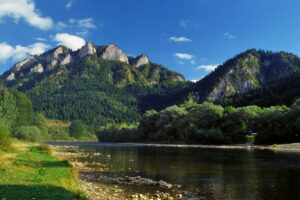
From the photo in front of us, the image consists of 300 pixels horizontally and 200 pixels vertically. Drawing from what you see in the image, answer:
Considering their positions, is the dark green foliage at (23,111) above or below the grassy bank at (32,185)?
above

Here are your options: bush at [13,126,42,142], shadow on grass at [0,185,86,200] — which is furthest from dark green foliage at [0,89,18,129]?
shadow on grass at [0,185,86,200]

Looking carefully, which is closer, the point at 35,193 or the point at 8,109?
the point at 35,193

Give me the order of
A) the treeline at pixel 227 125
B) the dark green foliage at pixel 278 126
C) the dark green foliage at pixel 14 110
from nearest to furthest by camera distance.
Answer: the dark green foliage at pixel 14 110 < the dark green foliage at pixel 278 126 < the treeline at pixel 227 125

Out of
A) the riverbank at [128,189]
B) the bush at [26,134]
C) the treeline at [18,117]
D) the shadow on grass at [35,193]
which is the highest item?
the treeline at [18,117]

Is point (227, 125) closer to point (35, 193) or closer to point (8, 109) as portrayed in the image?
point (8, 109)

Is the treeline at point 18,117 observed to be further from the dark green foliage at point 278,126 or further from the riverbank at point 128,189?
the dark green foliage at point 278,126

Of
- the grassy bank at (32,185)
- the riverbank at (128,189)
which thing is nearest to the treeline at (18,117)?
the riverbank at (128,189)

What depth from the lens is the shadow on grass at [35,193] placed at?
21.3m

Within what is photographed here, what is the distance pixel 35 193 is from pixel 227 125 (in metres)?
123

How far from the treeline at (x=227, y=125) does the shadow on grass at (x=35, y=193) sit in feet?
343

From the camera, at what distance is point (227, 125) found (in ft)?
461

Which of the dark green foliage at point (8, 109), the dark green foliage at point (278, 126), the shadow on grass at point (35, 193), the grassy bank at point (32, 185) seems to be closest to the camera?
the shadow on grass at point (35, 193)

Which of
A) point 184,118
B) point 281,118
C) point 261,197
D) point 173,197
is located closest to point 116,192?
point 173,197

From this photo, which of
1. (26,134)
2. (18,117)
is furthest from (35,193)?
(18,117)
